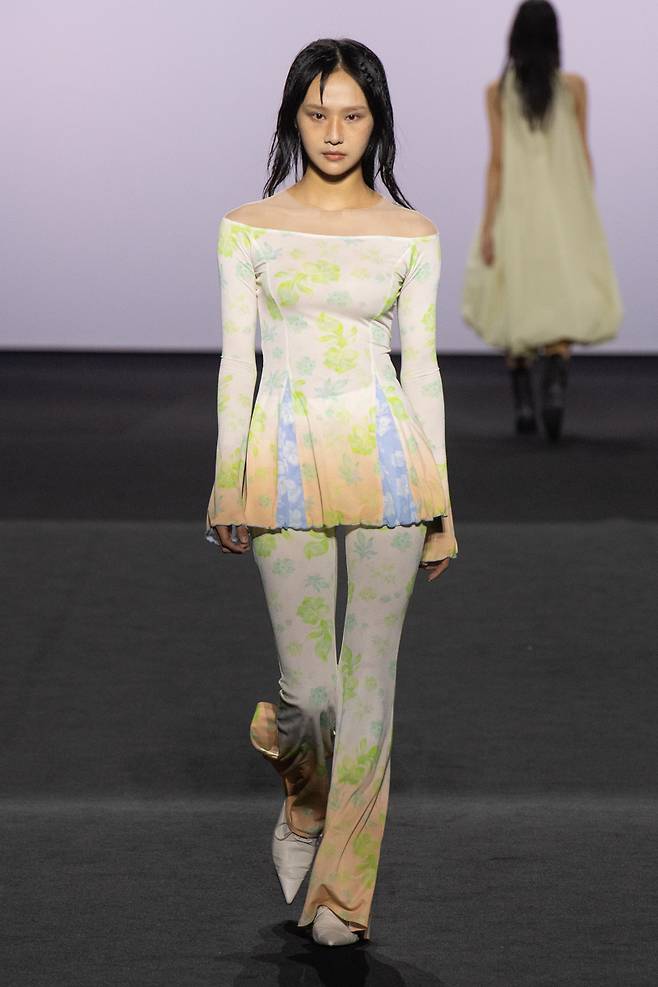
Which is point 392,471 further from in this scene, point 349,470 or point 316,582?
point 316,582

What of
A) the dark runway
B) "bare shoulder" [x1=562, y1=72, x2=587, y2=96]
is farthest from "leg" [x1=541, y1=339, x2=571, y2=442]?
"bare shoulder" [x1=562, y1=72, x2=587, y2=96]

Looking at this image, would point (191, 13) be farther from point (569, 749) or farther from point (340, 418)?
point (340, 418)

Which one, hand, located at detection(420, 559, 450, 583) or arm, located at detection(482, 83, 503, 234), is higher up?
hand, located at detection(420, 559, 450, 583)

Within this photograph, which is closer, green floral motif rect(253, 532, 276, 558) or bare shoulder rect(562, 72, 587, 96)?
green floral motif rect(253, 532, 276, 558)

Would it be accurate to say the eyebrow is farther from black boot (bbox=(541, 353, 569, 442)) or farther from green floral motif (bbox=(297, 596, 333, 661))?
black boot (bbox=(541, 353, 569, 442))

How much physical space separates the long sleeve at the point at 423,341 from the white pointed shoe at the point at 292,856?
1.67 ft

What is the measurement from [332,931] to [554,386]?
15.9 ft

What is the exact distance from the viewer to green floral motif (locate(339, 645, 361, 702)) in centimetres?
238

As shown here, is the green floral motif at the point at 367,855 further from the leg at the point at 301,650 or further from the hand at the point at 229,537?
the hand at the point at 229,537

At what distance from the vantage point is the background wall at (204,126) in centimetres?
1035

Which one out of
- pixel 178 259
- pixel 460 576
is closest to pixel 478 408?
pixel 178 259

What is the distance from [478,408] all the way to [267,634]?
15.8 ft

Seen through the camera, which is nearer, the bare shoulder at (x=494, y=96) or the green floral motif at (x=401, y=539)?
the green floral motif at (x=401, y=539)

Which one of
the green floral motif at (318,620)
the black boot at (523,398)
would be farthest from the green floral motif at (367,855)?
the black boot at (523,398)
